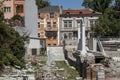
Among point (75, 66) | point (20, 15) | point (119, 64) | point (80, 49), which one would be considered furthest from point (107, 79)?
point (20, 15)

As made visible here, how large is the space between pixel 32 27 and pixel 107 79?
23672mm

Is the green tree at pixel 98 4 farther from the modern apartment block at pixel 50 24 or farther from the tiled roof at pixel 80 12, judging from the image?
the modern apartment block at pixel 50 24

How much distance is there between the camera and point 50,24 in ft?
221

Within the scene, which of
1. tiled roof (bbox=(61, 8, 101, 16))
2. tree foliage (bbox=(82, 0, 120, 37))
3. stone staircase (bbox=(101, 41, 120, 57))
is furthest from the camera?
tiled roof (bbox=(61, 8, 101, 16))

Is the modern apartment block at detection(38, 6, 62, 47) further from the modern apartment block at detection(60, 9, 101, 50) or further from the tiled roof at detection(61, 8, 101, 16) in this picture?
the tiled roof at detection(61, 8, 101, 16)

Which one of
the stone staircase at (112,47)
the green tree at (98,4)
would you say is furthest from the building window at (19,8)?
the green tree at (98,4)

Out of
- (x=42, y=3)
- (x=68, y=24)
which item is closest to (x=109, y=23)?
(x=68, y=24)

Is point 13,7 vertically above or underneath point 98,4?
underneath

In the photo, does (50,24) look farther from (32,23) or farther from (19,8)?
(19,8)

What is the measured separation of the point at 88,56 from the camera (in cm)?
3447

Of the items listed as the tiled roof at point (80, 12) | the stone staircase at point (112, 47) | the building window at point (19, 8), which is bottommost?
the stone staircase at point (112, 47)

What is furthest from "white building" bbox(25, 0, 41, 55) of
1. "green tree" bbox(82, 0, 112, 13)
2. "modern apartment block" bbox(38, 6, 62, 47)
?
"green tree" bbox(82, 0, 112, 13)

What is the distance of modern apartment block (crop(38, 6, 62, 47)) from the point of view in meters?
66.9

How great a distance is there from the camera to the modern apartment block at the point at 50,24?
66.9 metres
